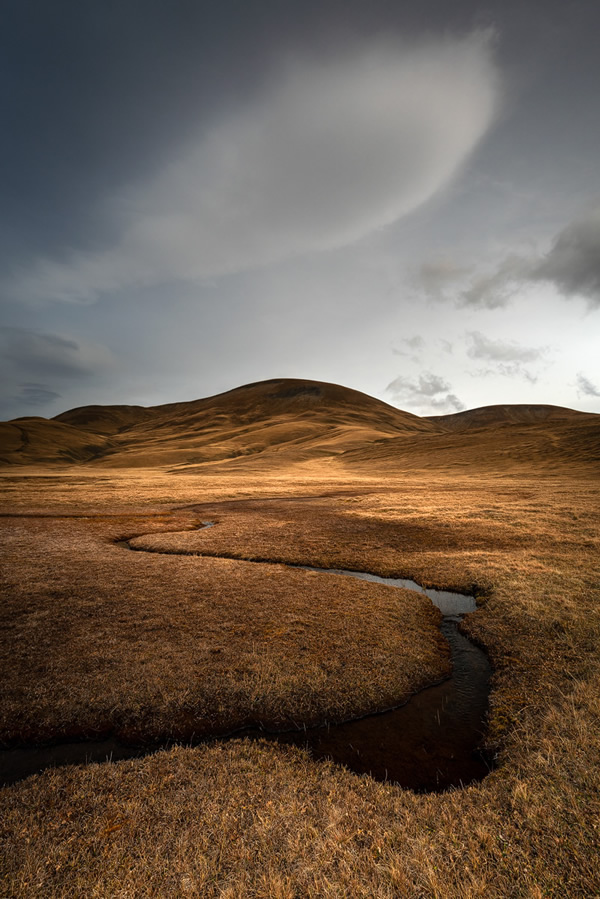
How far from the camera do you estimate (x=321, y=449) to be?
158 m

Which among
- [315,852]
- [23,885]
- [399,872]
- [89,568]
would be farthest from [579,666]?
[89,568]

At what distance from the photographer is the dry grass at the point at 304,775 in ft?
18.7

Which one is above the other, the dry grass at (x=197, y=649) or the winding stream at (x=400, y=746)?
the dry grass at (x=197, y=649)

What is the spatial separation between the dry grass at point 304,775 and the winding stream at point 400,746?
0.51 m

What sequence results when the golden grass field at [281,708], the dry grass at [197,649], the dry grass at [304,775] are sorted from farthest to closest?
the dry grass at [197,649]
the golden grass field at [281,708]
the dry grass at [304,775]

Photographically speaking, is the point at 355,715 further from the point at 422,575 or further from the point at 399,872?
the point at 422,575

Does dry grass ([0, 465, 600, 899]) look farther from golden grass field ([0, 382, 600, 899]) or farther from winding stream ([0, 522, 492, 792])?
winding stream ([0, 522, 492, 792])

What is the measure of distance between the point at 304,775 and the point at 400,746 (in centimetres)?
247

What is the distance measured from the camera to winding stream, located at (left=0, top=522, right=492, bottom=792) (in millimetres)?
8148

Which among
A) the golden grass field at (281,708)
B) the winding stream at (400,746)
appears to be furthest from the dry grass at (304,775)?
the winding stream at (400,746)

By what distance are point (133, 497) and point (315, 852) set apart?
2319 inches

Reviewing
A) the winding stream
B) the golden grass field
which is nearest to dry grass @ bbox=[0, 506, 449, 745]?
the golden grass field

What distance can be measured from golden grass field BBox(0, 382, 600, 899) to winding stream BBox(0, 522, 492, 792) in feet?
1.34

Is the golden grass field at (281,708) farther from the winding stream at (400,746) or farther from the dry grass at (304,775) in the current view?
the winding stream at (400,746)
